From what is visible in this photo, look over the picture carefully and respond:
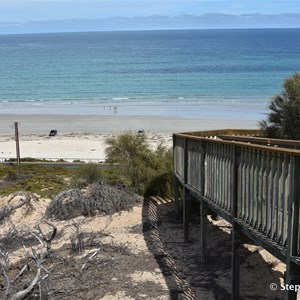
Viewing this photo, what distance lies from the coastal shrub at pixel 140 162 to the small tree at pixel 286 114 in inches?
145

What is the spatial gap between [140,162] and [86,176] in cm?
166

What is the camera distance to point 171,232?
34.8ft

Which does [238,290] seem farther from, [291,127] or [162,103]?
[162,103]

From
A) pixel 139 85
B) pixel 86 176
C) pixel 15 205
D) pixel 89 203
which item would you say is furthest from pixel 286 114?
pixel 139 85

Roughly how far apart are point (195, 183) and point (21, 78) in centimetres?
7524

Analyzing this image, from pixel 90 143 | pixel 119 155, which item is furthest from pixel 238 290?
pixel 90 143

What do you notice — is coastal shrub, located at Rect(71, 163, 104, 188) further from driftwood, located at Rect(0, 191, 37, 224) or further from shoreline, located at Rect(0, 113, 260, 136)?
shoreline, located at Rect(0, 113, 260, 136)

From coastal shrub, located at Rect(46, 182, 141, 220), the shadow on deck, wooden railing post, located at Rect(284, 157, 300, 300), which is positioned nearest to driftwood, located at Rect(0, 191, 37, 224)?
coastal shrub, located at Rect(46, 182, 141, 220)

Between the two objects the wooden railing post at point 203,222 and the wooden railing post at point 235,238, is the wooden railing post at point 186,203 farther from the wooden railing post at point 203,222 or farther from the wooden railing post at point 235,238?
the wooden railing post at point 235,238

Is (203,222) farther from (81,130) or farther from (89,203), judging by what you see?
(81,130)

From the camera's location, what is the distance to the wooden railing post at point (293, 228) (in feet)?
16.9

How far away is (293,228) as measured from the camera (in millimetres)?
5207

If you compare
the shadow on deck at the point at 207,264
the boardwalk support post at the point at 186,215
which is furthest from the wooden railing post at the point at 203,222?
the boardwalk support post at the point at 186,215

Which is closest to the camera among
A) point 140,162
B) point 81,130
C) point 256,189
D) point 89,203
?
point 256,189
